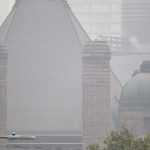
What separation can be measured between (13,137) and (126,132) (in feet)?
92.5

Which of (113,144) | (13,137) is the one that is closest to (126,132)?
(113,144)

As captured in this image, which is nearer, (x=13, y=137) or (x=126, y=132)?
(x=13, y=137)

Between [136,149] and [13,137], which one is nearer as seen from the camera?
[13,137]

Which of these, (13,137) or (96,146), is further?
(96,146)

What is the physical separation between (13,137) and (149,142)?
2611 centimetres

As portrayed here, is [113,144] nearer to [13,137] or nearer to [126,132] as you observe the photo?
[126,132]

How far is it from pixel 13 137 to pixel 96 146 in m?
27.2

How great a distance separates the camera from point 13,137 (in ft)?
238

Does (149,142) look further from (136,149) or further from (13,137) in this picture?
(13,137)

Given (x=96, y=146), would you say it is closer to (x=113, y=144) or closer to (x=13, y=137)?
(x=113, y=144)

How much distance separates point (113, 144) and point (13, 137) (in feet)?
93.4

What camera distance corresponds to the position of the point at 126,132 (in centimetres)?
9956

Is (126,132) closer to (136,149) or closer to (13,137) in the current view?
(136,149)

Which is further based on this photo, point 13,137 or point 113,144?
point 113,144
